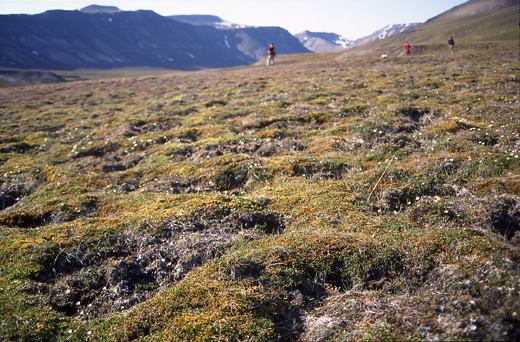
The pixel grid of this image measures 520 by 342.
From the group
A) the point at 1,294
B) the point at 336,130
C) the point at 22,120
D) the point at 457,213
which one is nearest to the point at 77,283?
the point at 1,294

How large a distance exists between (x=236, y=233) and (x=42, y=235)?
5.13 metres

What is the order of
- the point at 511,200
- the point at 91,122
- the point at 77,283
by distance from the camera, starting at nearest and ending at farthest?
the point at 77,283
the point at 511,200
the point at 91,122

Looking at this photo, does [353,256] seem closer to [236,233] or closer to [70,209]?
[236,233]

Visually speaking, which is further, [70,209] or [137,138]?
[137,138]

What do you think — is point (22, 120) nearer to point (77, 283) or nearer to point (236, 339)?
point (77, 283)

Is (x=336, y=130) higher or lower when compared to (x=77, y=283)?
higher

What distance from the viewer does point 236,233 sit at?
1009cm

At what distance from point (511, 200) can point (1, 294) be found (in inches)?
455

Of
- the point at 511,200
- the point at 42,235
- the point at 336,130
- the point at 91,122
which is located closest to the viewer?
the point at 511,200

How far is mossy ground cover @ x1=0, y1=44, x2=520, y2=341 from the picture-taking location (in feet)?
22.7

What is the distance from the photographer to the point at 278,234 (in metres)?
9.84

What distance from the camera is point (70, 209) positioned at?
12.5m

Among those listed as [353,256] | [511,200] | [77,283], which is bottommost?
[77,283]

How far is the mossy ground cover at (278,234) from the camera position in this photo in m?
6.93
